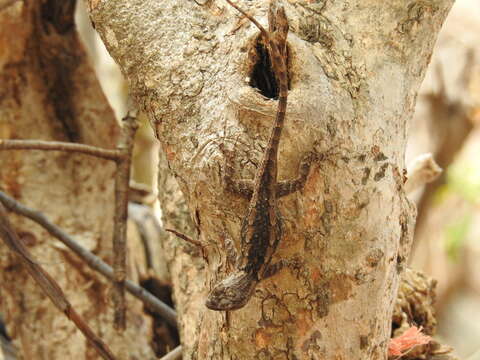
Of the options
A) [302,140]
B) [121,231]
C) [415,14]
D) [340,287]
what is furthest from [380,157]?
[121,231]

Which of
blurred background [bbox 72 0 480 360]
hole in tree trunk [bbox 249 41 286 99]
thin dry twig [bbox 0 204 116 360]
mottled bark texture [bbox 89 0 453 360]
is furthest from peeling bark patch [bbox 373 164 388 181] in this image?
blurred background [bbox 72 0 480 360]

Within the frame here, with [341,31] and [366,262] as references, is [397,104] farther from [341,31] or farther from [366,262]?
[366,262]

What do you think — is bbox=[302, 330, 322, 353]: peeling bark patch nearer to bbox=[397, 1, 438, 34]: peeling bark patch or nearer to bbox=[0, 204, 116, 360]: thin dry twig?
bbox=[0, 204, 116, 360]: thin dry twig

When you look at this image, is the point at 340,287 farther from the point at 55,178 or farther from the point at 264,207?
the point at 55,178

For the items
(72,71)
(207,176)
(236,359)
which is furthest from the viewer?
(72,71)

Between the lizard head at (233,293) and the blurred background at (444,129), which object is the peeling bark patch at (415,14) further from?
the blurred background at (444,129)

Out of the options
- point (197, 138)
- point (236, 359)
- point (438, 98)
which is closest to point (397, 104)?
point (197, 138)

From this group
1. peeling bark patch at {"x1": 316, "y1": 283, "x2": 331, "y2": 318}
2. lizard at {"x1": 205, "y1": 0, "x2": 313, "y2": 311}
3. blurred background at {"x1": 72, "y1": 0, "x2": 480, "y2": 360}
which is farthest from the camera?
blurred background at {"x1": 72, "y1": 0, "x2": 480, "y2": 360}
